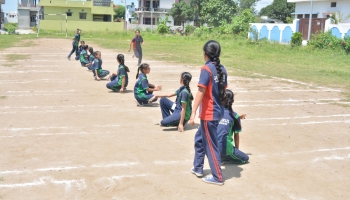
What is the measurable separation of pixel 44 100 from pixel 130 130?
11.2ft

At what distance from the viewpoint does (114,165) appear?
208 inches

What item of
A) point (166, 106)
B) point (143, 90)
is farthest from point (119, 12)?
point (166, 106)

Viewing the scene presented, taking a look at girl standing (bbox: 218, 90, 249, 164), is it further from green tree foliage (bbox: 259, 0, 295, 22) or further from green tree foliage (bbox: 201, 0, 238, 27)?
green tree foliage (bbox: 259, 0, 295, 22)

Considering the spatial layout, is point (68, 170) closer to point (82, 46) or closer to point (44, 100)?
point (44, 100)

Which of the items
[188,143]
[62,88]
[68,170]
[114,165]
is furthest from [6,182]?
[62,88]

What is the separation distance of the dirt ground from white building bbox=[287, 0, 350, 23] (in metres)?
29.9

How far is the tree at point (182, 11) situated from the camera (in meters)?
61.4

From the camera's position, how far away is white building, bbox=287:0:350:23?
37.5 meters

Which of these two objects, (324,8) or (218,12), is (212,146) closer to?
(324,8)

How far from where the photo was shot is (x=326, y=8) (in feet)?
133

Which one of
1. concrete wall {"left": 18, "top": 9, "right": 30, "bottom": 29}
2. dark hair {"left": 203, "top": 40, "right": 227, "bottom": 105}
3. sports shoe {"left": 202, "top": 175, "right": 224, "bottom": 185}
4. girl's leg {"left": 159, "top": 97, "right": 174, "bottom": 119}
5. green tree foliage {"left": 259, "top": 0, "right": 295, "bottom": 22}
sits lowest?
sports shoe {"left": 202, "top": 175, "right": 224, "bottom": 185}

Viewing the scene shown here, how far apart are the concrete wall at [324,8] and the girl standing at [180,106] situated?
33.6 m

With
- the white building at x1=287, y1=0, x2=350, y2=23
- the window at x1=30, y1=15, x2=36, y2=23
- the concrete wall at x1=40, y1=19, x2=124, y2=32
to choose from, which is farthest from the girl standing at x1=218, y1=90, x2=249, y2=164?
the window at x1=30, y1=15, x2=36, y2=23

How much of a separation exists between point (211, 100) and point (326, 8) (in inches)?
1573
